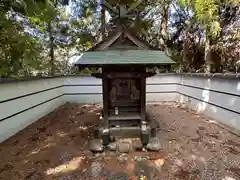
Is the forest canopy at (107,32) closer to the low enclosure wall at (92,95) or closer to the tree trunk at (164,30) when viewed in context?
the tree trunk at (164,30)

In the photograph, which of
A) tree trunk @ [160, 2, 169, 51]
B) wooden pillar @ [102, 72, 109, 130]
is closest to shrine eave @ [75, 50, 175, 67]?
wooden pillar @ [102, 72, 109, 130]

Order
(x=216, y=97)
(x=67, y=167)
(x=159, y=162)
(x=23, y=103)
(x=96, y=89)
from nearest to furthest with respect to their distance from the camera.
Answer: (x=67, y=167), (x=159, y=162), (x=23, y=103), (x=216, y=97), (x=96, y=89)

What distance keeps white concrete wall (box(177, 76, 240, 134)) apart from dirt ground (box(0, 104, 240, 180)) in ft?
0.97

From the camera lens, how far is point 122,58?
9.80ft

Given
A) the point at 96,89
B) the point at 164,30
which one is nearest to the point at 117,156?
the point at 96,89

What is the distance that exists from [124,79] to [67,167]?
5.63 ft

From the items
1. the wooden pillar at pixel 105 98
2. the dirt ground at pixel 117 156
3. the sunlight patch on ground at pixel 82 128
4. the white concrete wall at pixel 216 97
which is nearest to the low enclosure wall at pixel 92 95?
the white concrete wall at pixel 216 97

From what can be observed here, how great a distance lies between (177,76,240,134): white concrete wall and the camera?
12.7 feet

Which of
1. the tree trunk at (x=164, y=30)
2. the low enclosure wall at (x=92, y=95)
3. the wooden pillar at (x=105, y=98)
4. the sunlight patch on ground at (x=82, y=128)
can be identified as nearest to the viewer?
the wooden pillar at (x=105, y=98)

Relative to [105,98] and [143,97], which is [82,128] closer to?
[105,98]

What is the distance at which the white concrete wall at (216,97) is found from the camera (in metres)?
3.88

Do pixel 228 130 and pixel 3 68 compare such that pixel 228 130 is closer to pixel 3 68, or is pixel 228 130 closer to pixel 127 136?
pixel 127 136

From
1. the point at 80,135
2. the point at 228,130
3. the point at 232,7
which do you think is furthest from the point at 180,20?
the point at 80,135

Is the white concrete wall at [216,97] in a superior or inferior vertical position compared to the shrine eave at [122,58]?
inferior
